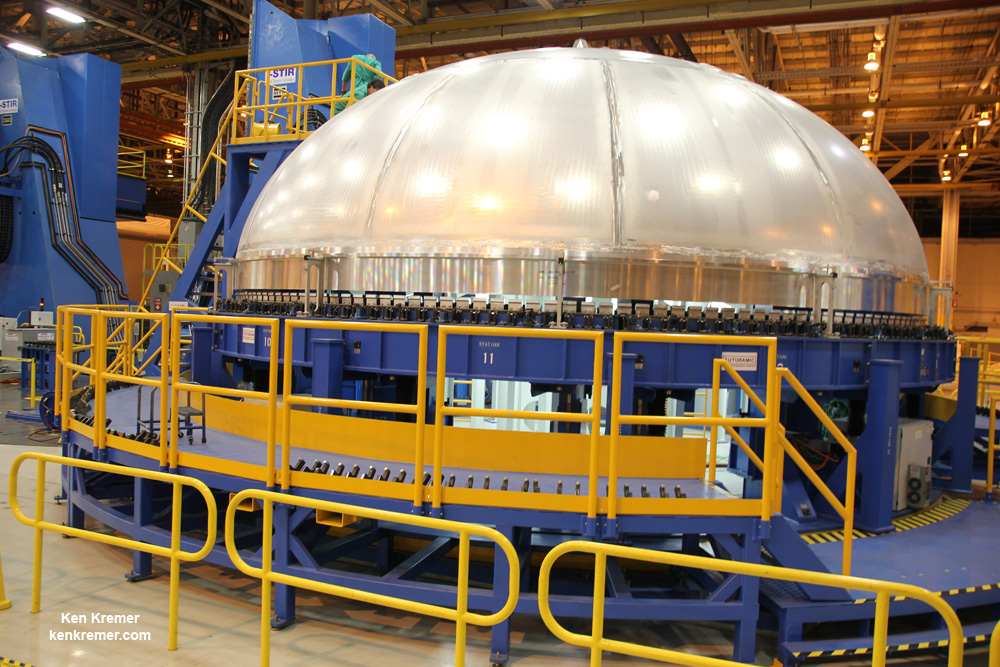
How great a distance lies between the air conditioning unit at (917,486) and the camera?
736 cm

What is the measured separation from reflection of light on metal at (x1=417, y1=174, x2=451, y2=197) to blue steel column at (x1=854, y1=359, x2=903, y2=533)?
179 inches

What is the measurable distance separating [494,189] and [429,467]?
2828 mm

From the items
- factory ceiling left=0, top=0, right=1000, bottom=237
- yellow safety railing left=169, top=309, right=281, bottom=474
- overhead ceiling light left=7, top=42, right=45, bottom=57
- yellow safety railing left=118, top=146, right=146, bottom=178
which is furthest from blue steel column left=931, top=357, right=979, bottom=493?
overhead ceiling light left=7, top=42, right=45, bottom=57

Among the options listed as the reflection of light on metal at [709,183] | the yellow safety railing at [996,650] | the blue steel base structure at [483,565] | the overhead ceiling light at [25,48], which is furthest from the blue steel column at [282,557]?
the overhead ceiling light at [25,48]

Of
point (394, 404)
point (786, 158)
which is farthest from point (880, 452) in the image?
point (394, 404)

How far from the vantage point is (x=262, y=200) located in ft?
30.9

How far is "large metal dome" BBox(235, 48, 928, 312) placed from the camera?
6922mm

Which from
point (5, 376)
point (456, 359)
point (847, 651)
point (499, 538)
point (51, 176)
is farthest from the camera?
point (51, 176)

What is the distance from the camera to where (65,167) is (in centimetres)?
2178

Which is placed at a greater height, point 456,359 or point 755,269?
point 755,269

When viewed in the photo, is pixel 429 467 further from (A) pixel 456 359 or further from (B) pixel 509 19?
(B) pixel 509 19

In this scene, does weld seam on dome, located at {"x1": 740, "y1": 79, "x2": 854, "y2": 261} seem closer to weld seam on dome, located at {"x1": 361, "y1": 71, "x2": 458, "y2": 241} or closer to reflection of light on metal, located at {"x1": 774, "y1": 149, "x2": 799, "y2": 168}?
reflection of light on metal, located at {"x1": 774, "y1": 149, "x2": 799, "y2": 168}

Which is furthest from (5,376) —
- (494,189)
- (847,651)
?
(847,651)

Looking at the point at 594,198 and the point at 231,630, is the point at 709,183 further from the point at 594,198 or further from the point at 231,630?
the point at 231,630
